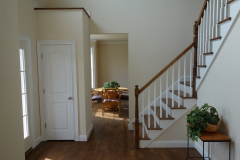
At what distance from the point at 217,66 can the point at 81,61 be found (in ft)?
8.05

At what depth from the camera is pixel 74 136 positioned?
158 inches

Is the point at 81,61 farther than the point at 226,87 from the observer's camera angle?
Yes

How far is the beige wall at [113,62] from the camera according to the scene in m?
8.83

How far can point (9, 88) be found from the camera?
170cm

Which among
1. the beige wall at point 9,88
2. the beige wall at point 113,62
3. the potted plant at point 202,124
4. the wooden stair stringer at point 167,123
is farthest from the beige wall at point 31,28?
the beige wall at point 113,62

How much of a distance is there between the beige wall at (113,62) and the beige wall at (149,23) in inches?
168

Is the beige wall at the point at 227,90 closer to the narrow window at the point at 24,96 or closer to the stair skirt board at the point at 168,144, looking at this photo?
the stair skirt board at the point at 168,144

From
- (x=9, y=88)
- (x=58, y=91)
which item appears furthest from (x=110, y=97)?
(x=9, y=88)

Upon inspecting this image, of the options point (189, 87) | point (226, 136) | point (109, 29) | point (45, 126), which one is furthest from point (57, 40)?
point (226, 136)

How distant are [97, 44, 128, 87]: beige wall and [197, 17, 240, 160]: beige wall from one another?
595cm

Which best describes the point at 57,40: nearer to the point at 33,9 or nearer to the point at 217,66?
the point at 33,9

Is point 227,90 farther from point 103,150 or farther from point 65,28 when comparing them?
point 65,28

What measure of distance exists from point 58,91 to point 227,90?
3041mm

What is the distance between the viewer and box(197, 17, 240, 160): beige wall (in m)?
2.37
